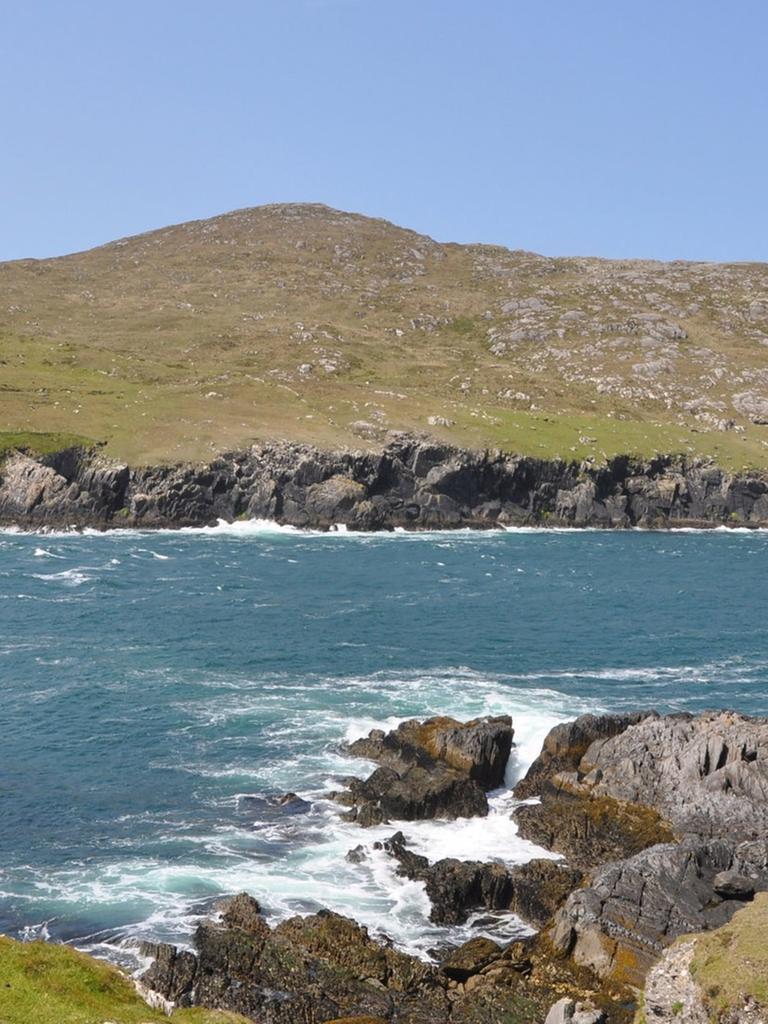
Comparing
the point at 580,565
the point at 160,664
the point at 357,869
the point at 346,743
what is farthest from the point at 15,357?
the point at 357,869

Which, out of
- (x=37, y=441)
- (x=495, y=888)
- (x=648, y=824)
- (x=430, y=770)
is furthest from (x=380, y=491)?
(x=495, y=888)

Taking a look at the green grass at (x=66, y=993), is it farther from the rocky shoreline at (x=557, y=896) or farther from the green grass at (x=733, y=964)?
the green grass at (x=733, y=964)

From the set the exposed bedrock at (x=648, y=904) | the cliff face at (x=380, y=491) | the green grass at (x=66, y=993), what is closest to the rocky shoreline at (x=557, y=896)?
the exposed bedrock at (x=648, y=904)

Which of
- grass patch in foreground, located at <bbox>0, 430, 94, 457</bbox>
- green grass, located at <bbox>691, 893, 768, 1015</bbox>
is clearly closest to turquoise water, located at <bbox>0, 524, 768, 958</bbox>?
green grass, located at <bbox>691, 893, 768, 1015</bbox>

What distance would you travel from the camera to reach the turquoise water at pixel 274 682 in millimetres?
42125

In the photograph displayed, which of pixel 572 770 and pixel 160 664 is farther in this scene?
pixel 160 664

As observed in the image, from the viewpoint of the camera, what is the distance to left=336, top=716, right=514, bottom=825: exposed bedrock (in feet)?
162

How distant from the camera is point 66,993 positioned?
2547 cm

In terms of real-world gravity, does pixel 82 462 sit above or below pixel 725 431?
below

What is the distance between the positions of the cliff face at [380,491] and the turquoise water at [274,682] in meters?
11.6

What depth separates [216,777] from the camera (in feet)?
172

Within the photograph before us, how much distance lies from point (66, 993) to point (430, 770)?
2862 cm

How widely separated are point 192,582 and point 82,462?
47.8m

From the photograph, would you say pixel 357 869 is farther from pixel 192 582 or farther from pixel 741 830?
pixel 192 582
